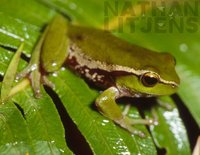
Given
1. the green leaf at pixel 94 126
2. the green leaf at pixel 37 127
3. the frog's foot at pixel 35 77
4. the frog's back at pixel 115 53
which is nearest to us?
the green leaf at pixel 37 127

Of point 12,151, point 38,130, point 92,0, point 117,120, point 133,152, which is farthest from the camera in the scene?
point 92,0

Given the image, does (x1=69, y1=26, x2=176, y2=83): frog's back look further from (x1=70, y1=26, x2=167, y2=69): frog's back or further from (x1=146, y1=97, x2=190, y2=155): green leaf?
(x1=146, y1=97, x2=190, y2=155): green leaf

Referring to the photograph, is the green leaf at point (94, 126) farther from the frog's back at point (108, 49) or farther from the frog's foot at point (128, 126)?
the frog's back at point (108, 49)

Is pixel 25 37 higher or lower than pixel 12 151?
higher

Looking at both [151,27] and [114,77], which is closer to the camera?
[114,77]

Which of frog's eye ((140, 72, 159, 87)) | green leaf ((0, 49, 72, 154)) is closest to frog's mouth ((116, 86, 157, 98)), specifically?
frog's eye ((140, 72, 159, 87))

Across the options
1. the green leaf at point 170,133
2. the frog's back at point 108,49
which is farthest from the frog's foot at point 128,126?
the frog's back at point 108,49

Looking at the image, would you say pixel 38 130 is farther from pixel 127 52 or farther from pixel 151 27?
pixel 151 27

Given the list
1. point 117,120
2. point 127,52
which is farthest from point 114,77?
point 117,120
